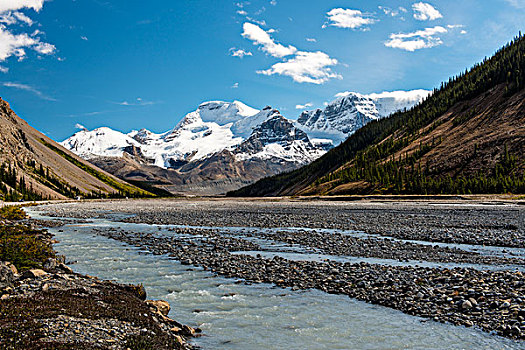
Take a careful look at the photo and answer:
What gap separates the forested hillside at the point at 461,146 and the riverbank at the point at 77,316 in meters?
101

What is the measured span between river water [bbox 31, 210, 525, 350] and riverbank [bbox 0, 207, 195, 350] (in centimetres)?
155

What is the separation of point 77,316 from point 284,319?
22.4 feet

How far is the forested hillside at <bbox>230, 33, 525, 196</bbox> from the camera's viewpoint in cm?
10338

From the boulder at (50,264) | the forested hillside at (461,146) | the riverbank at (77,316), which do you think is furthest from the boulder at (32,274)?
the forested hillside at (461,146)

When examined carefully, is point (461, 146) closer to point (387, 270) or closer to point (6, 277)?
point (387, 270)

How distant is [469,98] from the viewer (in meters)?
166

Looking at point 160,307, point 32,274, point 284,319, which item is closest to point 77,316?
point 160,307

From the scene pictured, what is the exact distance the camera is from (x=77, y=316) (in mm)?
10000

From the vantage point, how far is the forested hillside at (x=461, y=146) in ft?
339

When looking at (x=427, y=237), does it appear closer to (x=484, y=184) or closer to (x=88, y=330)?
(x=88, y=330)

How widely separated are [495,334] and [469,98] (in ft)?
599

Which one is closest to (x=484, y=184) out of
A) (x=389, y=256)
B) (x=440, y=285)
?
(x=389, y=256)

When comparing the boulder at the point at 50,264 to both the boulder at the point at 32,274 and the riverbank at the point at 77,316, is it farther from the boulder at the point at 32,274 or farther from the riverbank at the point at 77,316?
the boulder at the point at 32,274

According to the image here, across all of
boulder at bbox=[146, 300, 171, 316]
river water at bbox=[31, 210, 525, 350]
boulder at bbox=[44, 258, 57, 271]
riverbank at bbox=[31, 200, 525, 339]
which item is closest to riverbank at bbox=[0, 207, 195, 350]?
boulder at bbox=[146, 300, 171, 316]
